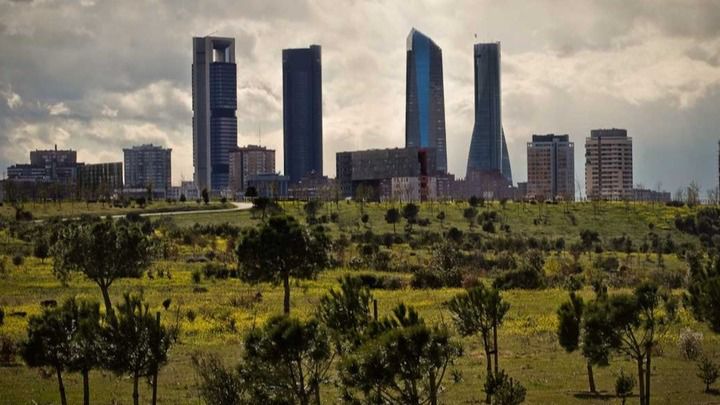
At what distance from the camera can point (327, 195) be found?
625 feet

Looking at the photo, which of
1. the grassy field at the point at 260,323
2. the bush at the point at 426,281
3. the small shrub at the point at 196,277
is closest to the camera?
the grassy field at the point at 260,323

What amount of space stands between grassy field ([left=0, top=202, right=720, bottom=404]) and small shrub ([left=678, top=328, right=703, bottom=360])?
512mm

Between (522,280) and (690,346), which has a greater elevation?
(522,280)

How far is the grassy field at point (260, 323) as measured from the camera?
39.6 metres

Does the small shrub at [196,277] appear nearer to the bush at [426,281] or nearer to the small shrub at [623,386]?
the bush at [426,281]

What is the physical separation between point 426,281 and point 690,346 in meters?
34.2

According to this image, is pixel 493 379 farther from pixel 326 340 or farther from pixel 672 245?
pixel 672 245

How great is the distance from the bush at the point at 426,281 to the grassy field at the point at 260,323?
4.01 meters

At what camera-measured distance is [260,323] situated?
55.9m

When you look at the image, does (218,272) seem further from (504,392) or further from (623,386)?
(504,392)

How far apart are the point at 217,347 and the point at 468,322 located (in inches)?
561

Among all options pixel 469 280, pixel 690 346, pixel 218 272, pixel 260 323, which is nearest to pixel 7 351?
pixel 260 323

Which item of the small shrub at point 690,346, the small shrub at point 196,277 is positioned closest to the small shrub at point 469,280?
the small shrub at point 196,277

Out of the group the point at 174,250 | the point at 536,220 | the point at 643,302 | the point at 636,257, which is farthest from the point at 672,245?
the point at 643,302
